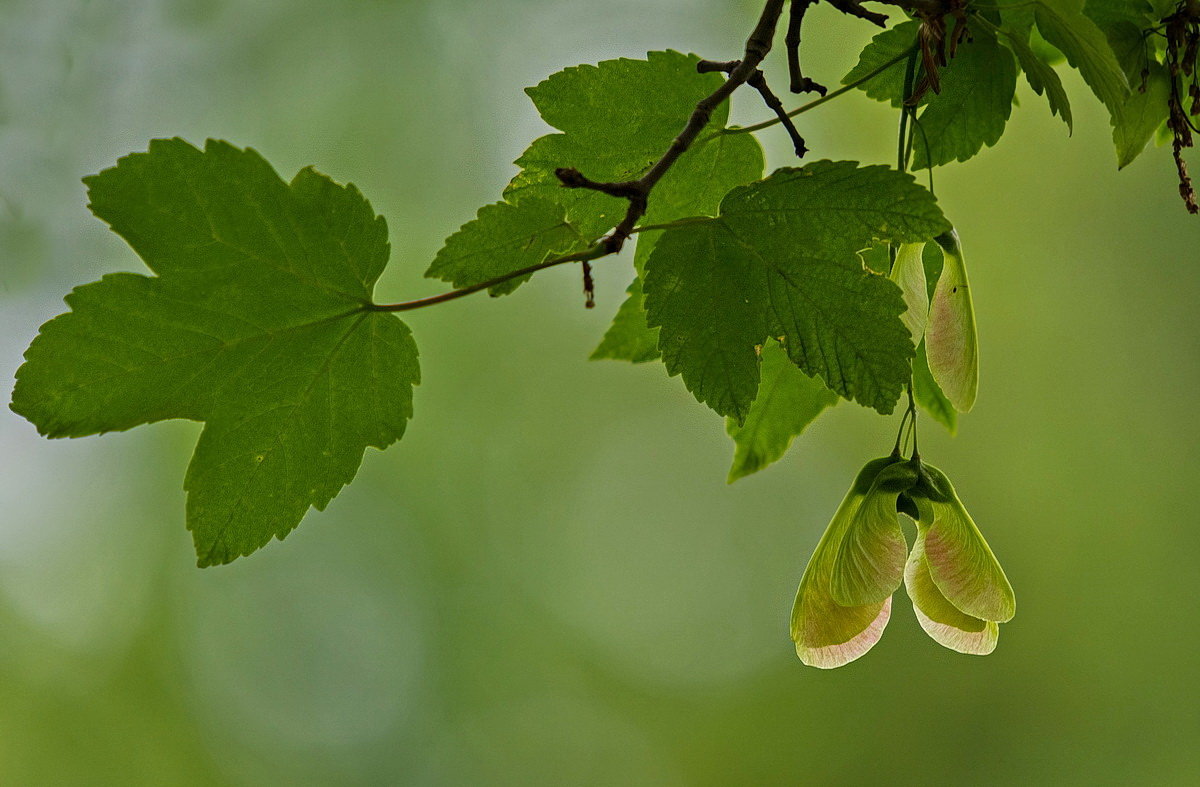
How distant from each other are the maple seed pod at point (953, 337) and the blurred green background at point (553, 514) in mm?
3173

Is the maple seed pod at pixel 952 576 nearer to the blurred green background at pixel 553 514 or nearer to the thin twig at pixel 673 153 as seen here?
the thin twig at pixel 673 153

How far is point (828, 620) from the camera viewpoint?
37 cm

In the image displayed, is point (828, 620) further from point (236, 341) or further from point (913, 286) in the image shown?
point (236, 341)

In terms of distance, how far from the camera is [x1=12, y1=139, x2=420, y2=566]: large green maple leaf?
313 mm

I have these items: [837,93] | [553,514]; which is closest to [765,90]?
[837,93]

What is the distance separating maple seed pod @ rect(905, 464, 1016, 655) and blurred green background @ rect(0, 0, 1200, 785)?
314 cm

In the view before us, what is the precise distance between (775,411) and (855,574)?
12 centimetres

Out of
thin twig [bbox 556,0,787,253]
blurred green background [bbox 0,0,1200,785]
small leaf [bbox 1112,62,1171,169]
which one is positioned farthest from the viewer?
blurred green background [bbox 0,0,1200,785]

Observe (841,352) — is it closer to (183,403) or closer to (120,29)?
(183,403)

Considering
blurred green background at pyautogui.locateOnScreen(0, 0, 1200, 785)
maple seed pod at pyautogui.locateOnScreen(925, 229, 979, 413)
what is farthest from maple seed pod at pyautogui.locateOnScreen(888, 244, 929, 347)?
blurred green background at pyautogui.locateOnScreen(0, 0, 1200, 785)

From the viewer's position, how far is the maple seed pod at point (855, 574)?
36 centimetres

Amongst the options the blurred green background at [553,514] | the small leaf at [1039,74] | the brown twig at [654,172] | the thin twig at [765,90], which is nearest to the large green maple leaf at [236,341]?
the brown twig at [654,172]

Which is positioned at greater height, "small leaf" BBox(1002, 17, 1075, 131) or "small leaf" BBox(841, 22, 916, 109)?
"small leaf" BBox(841, 22, 916, 109)

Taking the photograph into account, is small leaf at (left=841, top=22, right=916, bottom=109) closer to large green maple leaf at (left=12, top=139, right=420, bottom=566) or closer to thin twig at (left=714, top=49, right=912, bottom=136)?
thin twig at (left=714, top=49, right=912, bottom=136)
